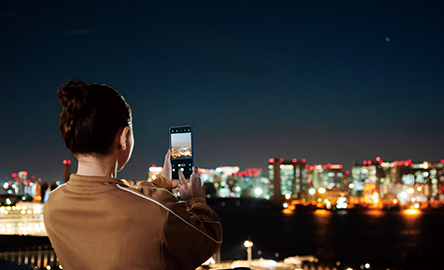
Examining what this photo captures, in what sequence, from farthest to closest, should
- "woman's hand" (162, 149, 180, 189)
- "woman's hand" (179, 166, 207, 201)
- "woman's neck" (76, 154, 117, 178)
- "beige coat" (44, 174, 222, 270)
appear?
"woman's hand" (162, 149, 180, 189)
"woman's hand" (179, 166, 207, 201)
"woman's neck" (76, 154, 117, 178)
"beige coat" (44, 174, 222, 270)

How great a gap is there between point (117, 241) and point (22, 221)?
98.0 ft

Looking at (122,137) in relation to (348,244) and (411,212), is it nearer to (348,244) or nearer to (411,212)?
(348,244)

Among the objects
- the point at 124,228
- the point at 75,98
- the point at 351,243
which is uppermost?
the point at 75,98

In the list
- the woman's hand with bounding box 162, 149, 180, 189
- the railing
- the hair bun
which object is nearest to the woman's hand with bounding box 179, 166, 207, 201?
the woman's hand with bounding box 162, 149, 180, 189

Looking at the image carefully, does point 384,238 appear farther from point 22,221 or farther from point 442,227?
point 22,221

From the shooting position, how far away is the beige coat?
1.04 meters

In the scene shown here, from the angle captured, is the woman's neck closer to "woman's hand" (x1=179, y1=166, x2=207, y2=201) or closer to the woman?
the woman

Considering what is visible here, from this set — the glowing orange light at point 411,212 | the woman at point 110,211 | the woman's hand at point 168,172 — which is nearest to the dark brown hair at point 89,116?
the woman at point 110,211

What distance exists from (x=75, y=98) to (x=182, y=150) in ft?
2.26

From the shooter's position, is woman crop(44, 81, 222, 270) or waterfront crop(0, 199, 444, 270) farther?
waterfront crop(0, 199, 444, 270)

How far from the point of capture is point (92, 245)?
108 cm

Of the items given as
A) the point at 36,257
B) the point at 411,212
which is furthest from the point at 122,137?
the point at 411,212

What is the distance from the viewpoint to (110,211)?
41.4 inches

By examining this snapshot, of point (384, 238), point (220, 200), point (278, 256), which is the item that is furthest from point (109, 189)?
point (220, 200)
